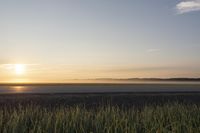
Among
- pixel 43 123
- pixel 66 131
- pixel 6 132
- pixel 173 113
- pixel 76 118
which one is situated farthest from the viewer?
pixel 173 113

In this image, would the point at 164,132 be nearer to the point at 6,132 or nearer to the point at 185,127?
the point at 185,127

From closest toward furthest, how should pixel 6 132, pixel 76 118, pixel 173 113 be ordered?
1. pixel 6 132
2. pixel 76 118
3. pixel 173 113

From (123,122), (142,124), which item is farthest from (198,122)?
(123,122)

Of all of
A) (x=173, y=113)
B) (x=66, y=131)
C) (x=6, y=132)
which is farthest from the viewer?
(x=173, y=113)

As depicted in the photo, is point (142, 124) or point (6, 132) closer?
point (6, 132)

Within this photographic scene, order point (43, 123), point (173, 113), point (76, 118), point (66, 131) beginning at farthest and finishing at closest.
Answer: point (173, 113)
point (76, 118)
point (43, 123)
point (66, 131)

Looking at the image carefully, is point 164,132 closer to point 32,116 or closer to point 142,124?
point 142,124

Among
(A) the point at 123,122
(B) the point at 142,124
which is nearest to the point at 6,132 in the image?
(A) the point at 123,122

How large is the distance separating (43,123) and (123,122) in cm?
171

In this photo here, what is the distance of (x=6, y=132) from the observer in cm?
659

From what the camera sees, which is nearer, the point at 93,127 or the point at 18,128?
the point at 18,128

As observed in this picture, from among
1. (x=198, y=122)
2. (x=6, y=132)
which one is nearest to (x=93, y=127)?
(x=6, y=132)

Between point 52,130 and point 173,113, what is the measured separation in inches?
159

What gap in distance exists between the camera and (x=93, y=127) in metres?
7.88
